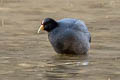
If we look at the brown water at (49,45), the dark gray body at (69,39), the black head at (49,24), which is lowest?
the brown water at (49,45)

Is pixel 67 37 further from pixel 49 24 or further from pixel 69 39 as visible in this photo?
pixel 49 24

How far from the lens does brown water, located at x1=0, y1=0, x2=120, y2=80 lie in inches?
378

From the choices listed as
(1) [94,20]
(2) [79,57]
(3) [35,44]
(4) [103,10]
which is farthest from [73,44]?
(4) [103,10]

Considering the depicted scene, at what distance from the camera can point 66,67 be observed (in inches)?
396

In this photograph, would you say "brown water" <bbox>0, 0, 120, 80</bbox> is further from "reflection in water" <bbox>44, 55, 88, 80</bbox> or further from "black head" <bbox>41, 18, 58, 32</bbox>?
"black head" <bbox>41, 18, 58, 32</bbox>

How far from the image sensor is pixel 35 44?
1183 centimetres

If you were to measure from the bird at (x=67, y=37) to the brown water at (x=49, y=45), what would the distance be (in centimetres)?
15

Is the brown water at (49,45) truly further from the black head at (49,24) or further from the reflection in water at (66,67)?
the black head at (49,24)

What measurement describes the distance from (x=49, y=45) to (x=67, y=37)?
1034 millimetres

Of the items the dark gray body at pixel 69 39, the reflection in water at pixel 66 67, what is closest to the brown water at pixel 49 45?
the reflection in water at pixel 66 67

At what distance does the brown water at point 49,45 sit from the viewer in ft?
31.5

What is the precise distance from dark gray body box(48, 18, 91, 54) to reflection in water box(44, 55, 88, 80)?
0.46 ft

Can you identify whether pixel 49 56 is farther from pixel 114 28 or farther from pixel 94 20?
pixel 94 20

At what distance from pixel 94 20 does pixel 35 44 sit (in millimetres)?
3056
